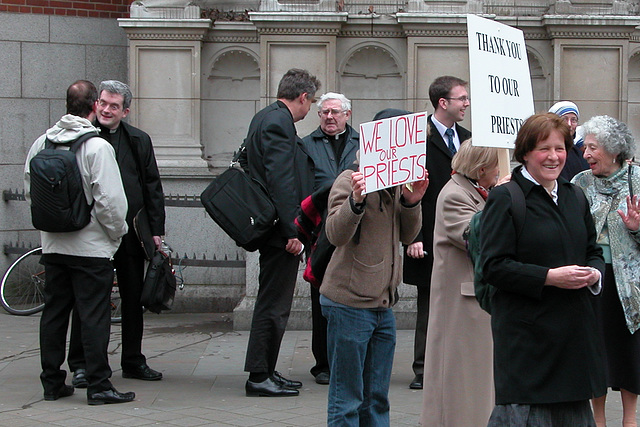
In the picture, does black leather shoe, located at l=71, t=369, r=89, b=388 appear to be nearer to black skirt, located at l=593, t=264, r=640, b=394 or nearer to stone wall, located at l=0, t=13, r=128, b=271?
black skirt, located at l=593, t=264, r=640, b=394

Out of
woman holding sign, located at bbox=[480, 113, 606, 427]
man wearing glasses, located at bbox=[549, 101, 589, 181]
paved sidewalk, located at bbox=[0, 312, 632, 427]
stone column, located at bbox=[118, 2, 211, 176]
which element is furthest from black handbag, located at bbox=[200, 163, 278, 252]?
stone column, located at bbox=[118, 2, 211, 176]

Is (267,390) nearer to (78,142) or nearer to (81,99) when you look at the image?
(78,142)

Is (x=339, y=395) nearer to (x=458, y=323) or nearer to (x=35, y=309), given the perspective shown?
(x=458, y=323)

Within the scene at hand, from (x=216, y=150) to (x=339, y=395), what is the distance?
19.3 feet

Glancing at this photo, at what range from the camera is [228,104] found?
10336 mm

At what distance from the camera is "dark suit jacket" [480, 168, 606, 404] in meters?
3.87

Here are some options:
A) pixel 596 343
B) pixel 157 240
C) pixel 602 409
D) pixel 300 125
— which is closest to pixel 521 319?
pixel 596 343

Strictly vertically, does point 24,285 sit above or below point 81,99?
below

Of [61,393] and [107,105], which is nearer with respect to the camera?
[61,393]

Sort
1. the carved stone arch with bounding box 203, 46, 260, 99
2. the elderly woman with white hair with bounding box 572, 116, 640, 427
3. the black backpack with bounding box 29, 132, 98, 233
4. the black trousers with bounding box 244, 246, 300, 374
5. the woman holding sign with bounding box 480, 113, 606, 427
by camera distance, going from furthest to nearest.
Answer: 1. the carved stone arch with bounding box 203, 46, 260, 99
2. the black trousers with bounding box 244, 246, 300, 374
3. the black backpack with bounding box 29, 132, 98, 233
4. the elderly woman with white hair with bounding box 572, 116, 640, 427
5. the woman holding sign with bounding box 480, 113, 606, 427

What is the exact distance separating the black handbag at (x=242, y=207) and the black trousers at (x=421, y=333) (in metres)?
1.26

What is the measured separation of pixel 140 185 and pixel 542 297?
12.6ft

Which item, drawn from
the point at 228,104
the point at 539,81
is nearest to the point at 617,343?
the point at 539,81

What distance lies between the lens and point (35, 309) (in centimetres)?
990
